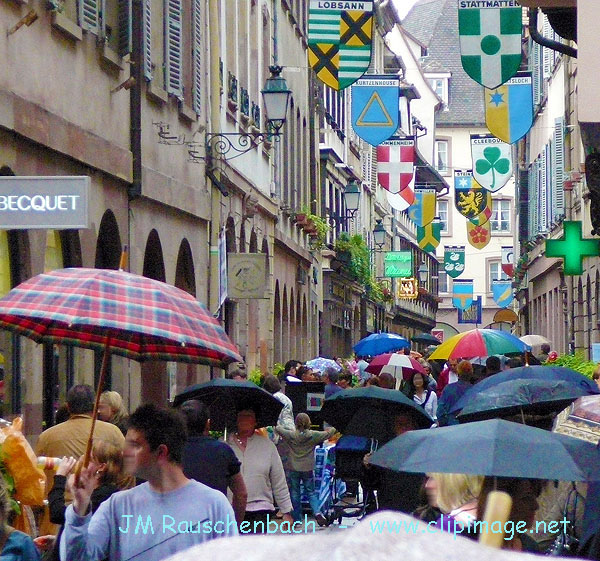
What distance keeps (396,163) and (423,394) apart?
16143 mm

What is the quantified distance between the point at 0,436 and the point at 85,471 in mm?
980

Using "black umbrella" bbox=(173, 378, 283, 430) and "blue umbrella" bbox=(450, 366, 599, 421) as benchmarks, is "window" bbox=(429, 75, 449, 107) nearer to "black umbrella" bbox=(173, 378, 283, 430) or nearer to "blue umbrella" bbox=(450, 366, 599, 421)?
"blue umbrella" bbox=(450, 366, 599, 421)

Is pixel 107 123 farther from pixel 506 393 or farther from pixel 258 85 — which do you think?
pixel 258 85

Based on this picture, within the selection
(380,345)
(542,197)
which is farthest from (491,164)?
(542,197)

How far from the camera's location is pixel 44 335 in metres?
7.25

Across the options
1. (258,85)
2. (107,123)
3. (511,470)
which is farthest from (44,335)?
(258,85)

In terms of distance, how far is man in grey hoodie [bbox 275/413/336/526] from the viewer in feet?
47.1

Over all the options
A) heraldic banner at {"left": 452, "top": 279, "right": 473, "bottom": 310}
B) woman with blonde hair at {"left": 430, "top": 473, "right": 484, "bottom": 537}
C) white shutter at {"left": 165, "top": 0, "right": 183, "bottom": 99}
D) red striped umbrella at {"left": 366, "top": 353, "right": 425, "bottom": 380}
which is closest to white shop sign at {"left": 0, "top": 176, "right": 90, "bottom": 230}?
woman with blonde hair at {"left": 430, "top": 473, "right": 484, "bottom": 537}

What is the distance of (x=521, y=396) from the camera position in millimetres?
10320

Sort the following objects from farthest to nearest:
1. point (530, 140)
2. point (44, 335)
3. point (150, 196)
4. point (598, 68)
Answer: point (530, 140) < point (150, 196) < point (598, 68) < point (44, 335)

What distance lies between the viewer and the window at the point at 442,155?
88.9m

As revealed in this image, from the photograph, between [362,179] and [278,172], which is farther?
[362,179]

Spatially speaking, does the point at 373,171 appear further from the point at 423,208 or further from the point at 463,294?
the point at 463,294

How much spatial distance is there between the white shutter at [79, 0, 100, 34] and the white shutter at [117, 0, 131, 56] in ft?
4.21
